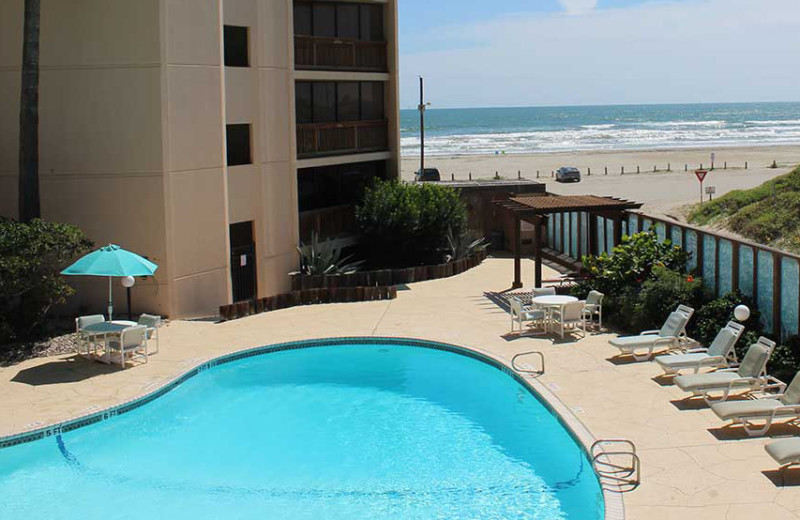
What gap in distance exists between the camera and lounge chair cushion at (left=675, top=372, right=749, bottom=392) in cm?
1493

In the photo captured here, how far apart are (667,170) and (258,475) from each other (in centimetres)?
6889

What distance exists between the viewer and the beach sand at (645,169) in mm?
58062

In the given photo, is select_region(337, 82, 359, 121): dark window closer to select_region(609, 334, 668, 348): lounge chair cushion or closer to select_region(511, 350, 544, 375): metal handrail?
select_region(511, 350, 544, 375): metal handrail

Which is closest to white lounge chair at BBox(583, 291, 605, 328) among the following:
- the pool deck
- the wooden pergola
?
the pool deck

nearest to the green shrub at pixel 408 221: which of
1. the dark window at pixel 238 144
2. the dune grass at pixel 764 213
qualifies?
the dark window at pixel 238 144

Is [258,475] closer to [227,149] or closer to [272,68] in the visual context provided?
[227,149]

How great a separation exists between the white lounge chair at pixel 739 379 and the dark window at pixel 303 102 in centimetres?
1822

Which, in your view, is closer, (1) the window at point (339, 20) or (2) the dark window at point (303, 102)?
(2) the dark window at point (303, 102)

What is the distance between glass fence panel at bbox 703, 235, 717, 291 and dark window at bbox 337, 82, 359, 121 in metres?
15.4

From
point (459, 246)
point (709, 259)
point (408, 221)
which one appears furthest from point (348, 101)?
point (709, 259)

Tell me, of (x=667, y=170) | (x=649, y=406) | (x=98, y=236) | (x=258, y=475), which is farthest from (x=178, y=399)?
(x=667, y=170)

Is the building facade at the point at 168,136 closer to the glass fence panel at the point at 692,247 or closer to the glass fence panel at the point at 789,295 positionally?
the glass fence panel at the point at 692,247

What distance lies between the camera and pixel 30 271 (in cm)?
1928

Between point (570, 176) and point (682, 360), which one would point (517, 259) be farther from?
point (570, 176)
